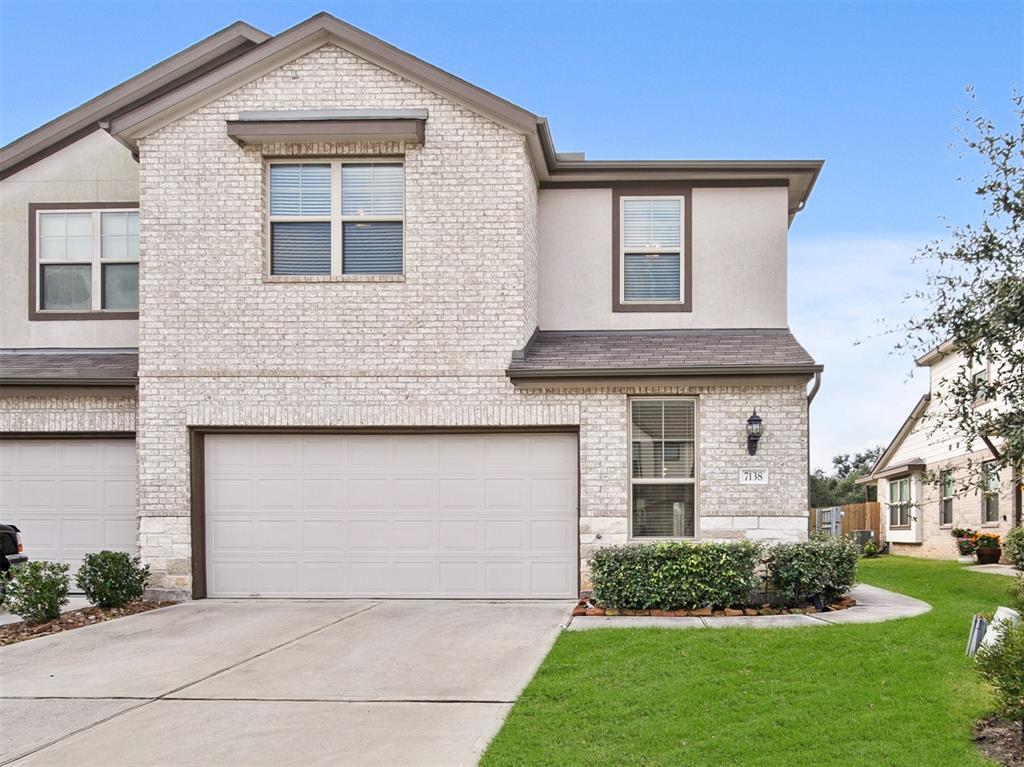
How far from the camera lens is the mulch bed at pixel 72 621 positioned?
11.4m

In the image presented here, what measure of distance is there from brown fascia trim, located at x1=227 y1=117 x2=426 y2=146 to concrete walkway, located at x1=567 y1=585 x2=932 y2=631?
6.51m

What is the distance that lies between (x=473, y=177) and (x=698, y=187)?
346 centimetres

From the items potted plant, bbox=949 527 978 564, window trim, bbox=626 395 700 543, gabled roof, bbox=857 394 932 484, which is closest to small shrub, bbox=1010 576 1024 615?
window trim, bbox=626 395 700 543

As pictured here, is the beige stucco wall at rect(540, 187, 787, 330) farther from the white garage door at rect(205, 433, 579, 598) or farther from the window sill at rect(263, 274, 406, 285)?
the window sill at rect(263, 274, 406, 285)

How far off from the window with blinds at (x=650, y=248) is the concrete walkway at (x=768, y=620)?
5.08 meters

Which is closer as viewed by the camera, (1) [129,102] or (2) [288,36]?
(2) [288,36]

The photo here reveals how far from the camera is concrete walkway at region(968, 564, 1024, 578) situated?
1903 centimetres

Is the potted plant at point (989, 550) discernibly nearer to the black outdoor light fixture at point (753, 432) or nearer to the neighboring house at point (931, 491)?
the neighboring house at point (931, 491)

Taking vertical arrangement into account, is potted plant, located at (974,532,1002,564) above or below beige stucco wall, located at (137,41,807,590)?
below

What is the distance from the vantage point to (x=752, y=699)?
297 inches

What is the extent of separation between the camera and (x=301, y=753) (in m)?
6.71

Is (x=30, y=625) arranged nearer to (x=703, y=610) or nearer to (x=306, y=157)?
(x=306, y=157)

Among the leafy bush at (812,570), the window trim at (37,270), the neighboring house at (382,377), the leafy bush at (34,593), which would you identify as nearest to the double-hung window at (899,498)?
the neighboring house at (382,377)

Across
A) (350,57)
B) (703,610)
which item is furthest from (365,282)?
(703,610)
